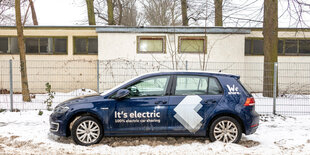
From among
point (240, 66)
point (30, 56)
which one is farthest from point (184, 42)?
point (30, 56)

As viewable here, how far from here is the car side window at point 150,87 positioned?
580 centimetres

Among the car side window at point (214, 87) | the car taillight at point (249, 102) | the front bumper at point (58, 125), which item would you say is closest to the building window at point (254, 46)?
the car taillight at point (249, 102)

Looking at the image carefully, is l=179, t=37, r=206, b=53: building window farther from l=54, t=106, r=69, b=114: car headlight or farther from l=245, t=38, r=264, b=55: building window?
l=54, t=106, r=69, b=114: car headlight

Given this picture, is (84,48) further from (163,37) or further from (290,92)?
(290,92)

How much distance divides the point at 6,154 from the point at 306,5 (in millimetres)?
9267

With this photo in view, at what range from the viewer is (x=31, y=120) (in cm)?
809

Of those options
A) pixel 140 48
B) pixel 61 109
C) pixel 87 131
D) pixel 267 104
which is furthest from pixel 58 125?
pixel 140 48

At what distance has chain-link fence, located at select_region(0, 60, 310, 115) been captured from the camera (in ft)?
31.6

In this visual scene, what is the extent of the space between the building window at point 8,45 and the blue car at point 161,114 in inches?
405

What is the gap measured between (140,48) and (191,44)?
2.51 metres

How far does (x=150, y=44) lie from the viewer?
13602mm

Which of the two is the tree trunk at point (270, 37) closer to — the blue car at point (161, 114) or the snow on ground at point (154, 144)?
the snow on ground at point (154, 144)

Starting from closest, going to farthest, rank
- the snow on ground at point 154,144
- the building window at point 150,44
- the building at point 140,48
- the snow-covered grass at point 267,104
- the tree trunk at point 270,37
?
the snow on ground at point 154,144
the snow-covered grass at point 267,104
the tree trunk at point 270,37
the building at point 140,48
the building window at point 150,44

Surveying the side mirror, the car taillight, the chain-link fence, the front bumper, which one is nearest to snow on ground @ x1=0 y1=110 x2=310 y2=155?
the front bumper
